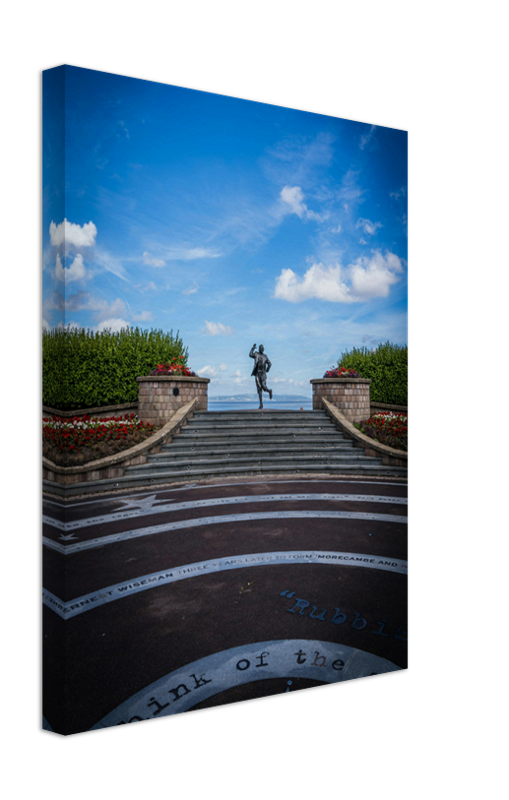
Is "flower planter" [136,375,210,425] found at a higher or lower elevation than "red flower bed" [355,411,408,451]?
higher

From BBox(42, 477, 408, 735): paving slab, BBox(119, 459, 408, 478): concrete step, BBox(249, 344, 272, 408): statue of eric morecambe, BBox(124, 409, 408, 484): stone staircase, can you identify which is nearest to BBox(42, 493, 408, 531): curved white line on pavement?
BBox(42, 477, 408, 735): paving slab

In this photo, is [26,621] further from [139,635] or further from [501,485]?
[501,485]

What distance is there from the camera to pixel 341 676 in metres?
2.01

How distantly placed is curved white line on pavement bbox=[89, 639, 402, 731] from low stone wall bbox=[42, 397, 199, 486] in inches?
45.2

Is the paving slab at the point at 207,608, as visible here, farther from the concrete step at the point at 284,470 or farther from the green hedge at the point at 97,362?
the concrete step at the point at 284,470

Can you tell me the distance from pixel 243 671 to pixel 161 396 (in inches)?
322

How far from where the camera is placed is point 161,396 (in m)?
9.70

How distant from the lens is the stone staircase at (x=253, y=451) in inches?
298

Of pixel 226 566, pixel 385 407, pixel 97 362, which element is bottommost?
pixel 226 566

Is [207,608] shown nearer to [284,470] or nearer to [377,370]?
[284,470]

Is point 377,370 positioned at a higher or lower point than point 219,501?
higher

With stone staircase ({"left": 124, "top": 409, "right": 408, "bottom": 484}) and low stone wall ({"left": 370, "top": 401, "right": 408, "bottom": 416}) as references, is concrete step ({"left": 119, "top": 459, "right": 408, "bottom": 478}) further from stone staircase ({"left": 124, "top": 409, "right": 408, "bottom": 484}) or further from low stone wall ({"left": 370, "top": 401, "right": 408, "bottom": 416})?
low stone wall ({"left": 370, "top": 401, "right": 408, "bottom": 416})

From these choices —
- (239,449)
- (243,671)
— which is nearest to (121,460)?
(239,449)

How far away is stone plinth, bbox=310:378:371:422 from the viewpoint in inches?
413
